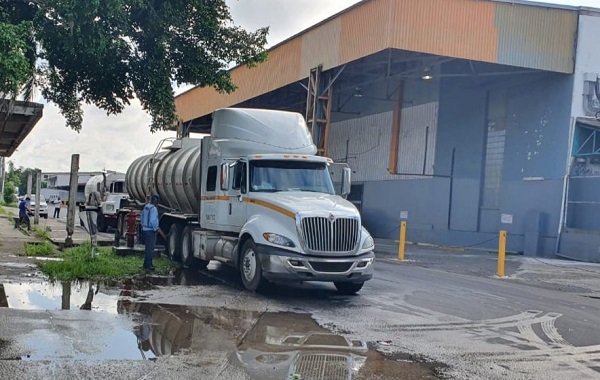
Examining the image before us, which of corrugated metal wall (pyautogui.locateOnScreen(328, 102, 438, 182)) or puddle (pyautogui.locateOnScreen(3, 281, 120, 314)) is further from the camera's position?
corrugated metal wall (pyautogui.locateOnScreen(328, 102, 438, 182))

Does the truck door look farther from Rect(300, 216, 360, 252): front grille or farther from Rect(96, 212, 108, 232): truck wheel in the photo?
Rect(96, 212, 108, 232): truck wheel

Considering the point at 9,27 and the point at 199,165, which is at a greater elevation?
the point at 9,27

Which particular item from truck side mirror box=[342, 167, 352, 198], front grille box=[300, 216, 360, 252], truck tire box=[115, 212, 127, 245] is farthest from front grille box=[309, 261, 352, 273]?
truck tire box=[115, 212, 127, 245]

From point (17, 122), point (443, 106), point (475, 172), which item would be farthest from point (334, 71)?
point (17, 122)

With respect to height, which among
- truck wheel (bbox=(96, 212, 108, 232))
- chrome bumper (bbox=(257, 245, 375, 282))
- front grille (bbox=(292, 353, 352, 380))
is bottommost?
truck wheel (bbox=(96, 212, 108, 232))

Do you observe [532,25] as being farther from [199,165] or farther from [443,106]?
[199,165]

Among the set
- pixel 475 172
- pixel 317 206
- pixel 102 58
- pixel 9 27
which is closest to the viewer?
pixel 9 27

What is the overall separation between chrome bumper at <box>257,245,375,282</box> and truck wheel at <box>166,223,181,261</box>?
5.75 metres

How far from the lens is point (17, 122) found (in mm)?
17719

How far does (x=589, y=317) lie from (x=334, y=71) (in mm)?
24281

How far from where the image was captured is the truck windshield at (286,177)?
12898 mm

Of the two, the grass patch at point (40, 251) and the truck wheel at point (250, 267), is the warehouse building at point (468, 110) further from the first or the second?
the truck wheel at point (250, 267)

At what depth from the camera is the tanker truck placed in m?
11.6

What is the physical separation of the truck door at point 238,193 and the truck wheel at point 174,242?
12.5 ft
